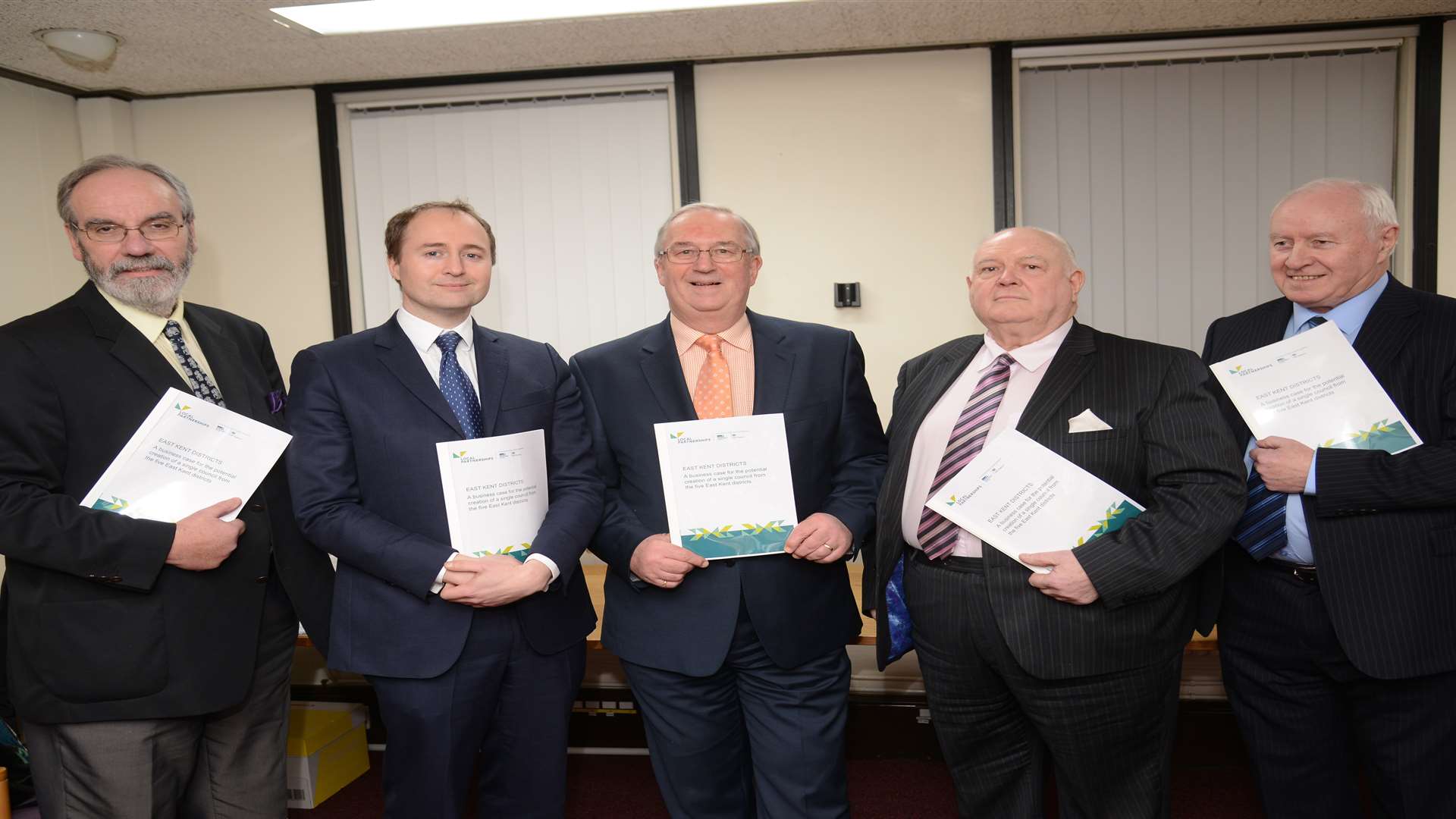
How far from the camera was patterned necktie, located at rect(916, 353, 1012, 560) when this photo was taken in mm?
2117

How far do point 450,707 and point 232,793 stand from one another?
651 millimetres

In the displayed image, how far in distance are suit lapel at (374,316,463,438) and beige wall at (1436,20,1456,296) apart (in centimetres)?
404

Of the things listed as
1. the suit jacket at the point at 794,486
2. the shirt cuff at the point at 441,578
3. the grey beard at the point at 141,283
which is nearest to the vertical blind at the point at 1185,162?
the suit jacket at the point at 794,486

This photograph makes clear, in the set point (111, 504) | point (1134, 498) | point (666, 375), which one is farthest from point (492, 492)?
point (1134, 498)

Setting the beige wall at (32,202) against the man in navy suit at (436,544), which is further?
the beige wall at (32,202)

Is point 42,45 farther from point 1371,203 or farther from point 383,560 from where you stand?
point 1371,203

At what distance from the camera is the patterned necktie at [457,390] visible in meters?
2.12

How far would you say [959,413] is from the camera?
2.20 metres

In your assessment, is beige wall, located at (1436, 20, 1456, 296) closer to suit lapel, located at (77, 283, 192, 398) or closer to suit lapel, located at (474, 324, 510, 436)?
suit lapel, located at (474, 324, 510, 436)

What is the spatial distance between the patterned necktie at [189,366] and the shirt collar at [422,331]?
1.41 ft

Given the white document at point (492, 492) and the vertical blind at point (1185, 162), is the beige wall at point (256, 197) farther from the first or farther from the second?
the vertical blind at point (1185, 162)

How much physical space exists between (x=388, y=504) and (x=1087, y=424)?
1.52 meters

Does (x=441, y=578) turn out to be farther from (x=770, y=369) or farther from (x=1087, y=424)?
(x=1087, y=424)

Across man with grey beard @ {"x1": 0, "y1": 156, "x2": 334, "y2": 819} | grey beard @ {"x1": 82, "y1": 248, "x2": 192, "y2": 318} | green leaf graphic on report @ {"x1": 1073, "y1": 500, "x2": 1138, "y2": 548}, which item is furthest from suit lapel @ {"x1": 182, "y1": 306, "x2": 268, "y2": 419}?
green leaf graphic on report @ {"x1": 1073, "y1": 500, "x2": 1138, "y2": 548}
